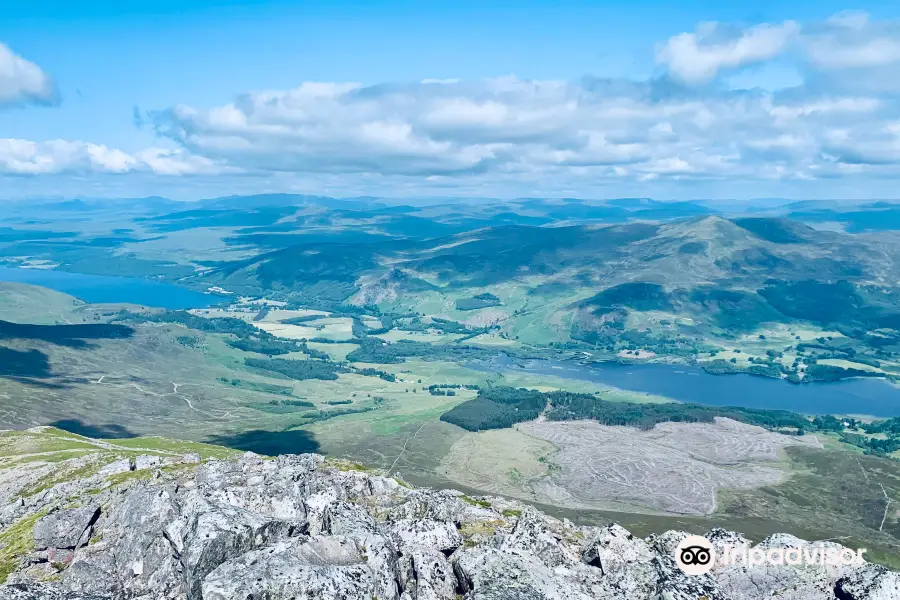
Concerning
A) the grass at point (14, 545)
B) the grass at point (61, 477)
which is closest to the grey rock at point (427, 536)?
the grass at point (14, 545)

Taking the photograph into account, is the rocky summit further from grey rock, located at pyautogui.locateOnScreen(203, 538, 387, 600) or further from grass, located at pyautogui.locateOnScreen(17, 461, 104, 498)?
grass, located at pyautogui.locateOnScreen(17, 461, 104, 498)

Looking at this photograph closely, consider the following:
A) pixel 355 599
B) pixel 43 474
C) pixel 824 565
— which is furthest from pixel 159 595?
pixel 43 474

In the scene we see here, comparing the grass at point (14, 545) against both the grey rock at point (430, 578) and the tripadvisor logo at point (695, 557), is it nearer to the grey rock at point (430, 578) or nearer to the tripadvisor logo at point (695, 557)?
the grey rock at point (430, 578)

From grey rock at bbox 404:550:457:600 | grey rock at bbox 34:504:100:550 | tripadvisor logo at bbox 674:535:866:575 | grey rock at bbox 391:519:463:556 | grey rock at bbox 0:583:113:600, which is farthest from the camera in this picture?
grey rock at bbox 34:504:100:550

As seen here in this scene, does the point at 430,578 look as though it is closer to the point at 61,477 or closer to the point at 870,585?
the point at 870,585

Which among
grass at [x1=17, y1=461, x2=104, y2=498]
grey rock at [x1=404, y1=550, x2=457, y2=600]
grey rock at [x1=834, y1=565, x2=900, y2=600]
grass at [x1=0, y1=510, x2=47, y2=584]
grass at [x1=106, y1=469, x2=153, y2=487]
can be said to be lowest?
grass at [x1=17, y1=461, x2=104, y2=498]

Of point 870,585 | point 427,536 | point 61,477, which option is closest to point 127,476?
point 61,477

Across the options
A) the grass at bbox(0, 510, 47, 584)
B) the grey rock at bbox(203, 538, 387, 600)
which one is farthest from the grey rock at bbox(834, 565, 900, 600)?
the grass at bbox(0, 510, 47, 584)
